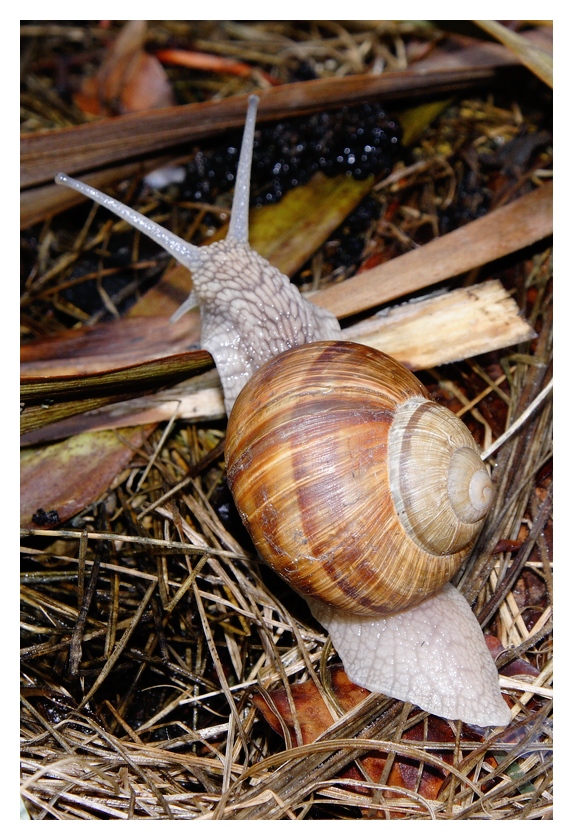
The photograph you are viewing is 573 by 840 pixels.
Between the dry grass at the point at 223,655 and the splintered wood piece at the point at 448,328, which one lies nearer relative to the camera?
the dry grass at the point at 223,655

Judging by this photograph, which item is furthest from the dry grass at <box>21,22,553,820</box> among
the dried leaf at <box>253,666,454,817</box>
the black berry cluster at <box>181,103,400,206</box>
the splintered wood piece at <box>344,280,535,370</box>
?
the black berry cluster at <box>181,103,400,206</box>

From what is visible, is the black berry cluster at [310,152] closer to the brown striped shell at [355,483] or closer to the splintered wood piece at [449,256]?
the splintered wood piece at [449,256]

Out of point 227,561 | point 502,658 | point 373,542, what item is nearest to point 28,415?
point 227,561

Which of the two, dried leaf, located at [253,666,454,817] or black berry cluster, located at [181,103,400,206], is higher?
black berry cluster, located at [181,103,400,206]

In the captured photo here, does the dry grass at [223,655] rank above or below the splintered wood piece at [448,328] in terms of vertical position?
below

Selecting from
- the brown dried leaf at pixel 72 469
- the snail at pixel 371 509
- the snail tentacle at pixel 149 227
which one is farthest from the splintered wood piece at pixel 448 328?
the brown dried leaf at pixel 72 469

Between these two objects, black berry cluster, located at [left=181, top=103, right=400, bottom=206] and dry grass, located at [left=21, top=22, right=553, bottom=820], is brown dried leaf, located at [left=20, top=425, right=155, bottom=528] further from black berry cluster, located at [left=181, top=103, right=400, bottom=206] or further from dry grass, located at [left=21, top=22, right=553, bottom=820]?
black berry cluster, located at [left=181, top=103, right=400, bottom=206]
